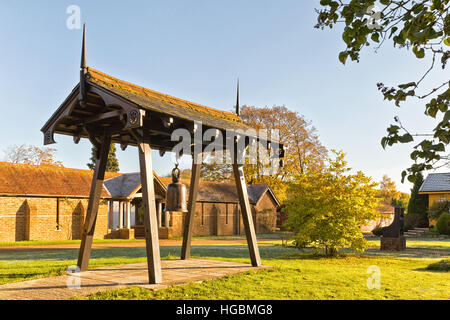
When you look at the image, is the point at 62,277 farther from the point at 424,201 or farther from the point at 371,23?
the point at 424,201

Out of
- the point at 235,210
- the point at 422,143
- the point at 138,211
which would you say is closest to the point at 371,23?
the point at 422,143

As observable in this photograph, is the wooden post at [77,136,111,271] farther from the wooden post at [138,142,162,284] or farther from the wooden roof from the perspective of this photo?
the wooden post at [138,142,162,284]

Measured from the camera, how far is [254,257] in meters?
11.0

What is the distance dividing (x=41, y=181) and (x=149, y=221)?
83.1 feet

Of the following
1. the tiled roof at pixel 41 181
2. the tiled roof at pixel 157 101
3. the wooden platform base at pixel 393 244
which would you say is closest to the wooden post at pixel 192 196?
the tiled roof at pixel 157 101

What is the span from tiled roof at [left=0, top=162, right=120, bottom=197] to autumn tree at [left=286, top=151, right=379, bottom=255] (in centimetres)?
1928

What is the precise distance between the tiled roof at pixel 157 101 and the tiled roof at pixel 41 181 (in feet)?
71.9

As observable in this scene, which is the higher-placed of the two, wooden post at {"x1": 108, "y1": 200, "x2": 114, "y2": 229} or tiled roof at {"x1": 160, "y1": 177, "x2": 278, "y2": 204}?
tiled roof at {"x1": 160, "y1": 177, "x2": 278, "y2": 204}

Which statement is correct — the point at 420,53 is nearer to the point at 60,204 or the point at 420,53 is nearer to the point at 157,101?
the point at 157,101

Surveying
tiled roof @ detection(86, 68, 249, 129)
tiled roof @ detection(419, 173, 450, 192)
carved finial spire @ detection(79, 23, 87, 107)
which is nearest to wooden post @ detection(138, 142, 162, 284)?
tiled roof @ detection(86, 68, 249, 129)

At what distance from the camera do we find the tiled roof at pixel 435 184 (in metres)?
43.7

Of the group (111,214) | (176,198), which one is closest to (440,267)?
(176,198)

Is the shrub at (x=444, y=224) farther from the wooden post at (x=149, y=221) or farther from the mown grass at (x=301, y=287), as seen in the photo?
the wooden post at (x=149, y=221)

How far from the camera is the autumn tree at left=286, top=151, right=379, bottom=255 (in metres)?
16.1
